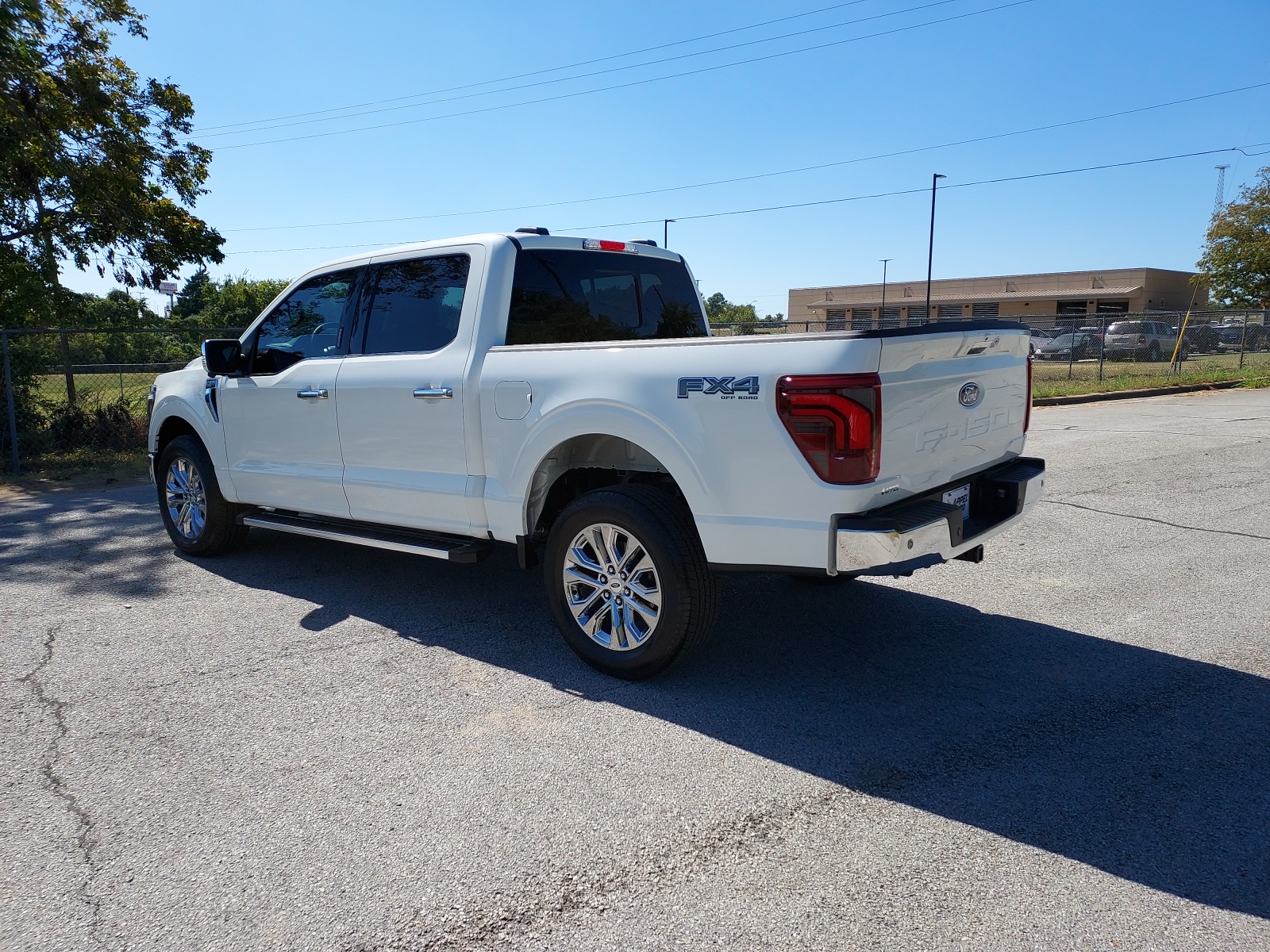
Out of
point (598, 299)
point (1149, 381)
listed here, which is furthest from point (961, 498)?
point (1149, 381)

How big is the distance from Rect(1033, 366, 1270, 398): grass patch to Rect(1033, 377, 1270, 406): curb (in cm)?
9

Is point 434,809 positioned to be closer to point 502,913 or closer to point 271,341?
point 502,913

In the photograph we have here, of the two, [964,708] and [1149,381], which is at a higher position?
[964,708]

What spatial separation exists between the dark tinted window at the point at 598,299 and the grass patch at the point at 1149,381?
14.8 metres

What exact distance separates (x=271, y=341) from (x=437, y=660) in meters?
2.76

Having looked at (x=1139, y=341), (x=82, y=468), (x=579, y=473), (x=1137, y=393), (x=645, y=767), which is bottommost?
(x=1137, y=393)

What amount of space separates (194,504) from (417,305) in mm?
2835

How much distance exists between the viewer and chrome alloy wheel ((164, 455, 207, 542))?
21.8ft

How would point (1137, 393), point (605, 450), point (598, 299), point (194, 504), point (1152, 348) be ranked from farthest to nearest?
point (1152, 348) < point (1137, 393) < point (194, 504) < point (598, 299) < point (605, 450)

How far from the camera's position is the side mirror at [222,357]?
19.6 ft

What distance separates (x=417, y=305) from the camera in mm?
5160

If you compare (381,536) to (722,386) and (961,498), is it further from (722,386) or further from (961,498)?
(961,498)

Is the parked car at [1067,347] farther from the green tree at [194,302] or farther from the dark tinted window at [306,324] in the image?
the green tree at [194,302]

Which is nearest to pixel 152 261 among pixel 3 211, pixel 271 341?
pixel 3 211
